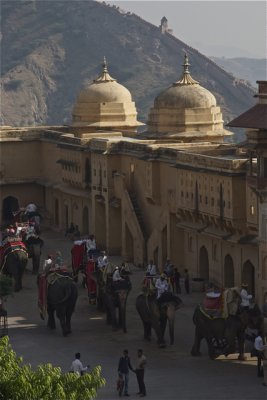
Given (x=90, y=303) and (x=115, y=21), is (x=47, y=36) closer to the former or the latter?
(x=115, y=21)

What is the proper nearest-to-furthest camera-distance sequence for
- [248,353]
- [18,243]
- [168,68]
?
[248,353] → [18,243] → [168,68]

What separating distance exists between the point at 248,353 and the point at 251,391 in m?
3.39

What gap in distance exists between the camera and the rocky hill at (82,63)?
579 ft

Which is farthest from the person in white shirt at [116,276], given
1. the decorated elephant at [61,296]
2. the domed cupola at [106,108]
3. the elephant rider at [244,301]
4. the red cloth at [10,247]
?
the domed cupola at [106,108]

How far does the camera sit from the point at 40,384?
894 inches

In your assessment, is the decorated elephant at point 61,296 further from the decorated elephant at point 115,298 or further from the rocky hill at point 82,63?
the rocky hill at point 82,63

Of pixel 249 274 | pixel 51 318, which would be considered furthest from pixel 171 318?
pixel 249 274

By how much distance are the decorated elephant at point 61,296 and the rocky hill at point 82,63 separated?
126 meters

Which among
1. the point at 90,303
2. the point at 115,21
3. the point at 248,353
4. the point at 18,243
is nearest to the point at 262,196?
the point at 248,353

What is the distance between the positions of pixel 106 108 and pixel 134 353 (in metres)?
26.2

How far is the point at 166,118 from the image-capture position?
53469mm

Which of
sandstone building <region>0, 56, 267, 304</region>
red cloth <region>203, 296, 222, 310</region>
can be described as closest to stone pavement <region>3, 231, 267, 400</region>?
red cloth <region>203, 296, 222, 310</region>

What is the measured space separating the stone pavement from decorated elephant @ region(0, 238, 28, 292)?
2.98ft

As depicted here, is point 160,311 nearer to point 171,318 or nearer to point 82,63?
point 171,318
